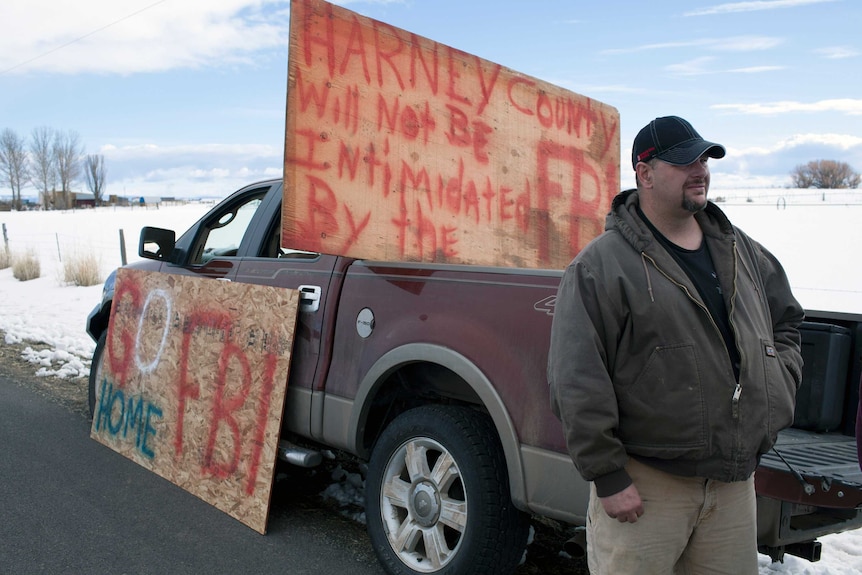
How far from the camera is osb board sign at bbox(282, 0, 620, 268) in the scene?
Result: 4.11m

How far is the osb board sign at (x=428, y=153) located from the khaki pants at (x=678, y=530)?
88.2 inches

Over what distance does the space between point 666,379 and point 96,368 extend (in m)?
5.06

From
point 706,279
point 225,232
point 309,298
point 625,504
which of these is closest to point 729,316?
point 706,279

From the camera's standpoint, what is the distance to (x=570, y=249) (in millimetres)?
5832

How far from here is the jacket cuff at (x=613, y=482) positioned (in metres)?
2.19

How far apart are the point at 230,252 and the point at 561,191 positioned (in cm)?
246

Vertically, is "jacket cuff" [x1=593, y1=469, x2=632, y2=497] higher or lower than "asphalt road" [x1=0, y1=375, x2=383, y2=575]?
higher

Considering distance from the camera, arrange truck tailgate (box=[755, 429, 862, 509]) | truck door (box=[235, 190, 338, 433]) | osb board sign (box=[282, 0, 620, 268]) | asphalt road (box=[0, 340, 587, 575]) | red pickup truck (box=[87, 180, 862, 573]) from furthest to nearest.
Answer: truck door (box=[235, 190, 338, 433])
osb board sign (box=[282, 0, 620, 268])
asphalt road (box=[0, 340, 587, 575])
red pickup truck (box=[87, 180, 862, 573])
truck tailgate (box=[755, 429, 862, 509])

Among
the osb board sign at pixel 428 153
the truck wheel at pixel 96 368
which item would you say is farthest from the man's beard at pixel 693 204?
the truck wheel at pixel 96 368

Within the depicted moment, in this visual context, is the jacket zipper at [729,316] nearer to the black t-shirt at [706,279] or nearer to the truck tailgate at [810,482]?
the black t-shirt at [706,279]

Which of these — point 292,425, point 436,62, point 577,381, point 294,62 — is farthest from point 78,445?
point 577,381

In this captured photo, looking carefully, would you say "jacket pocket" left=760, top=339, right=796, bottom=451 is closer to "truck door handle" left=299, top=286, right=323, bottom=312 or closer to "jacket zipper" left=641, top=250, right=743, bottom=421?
"jacket zipper" left=641, top=250, right=743, bottom=421

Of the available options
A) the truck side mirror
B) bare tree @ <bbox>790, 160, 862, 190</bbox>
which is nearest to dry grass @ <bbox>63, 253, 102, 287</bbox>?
the truck side mirror

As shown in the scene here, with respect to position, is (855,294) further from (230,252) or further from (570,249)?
(230,252)
